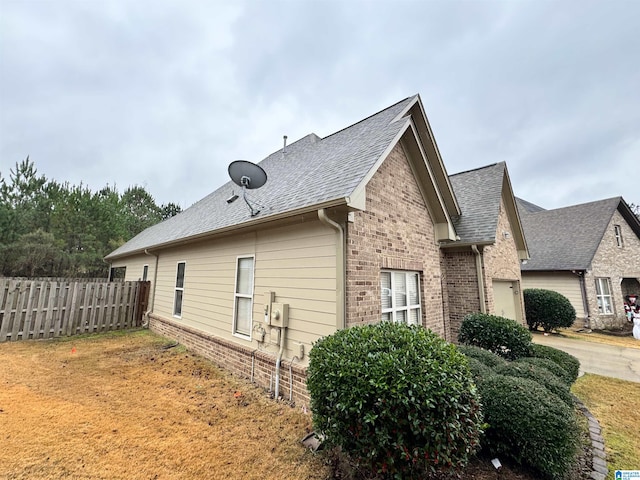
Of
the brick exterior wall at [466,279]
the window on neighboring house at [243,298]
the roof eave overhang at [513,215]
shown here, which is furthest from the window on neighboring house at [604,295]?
the window on neighboring house at [243,298]

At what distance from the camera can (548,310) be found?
11.3 meters

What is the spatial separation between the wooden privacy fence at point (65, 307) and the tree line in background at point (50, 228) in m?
11.6

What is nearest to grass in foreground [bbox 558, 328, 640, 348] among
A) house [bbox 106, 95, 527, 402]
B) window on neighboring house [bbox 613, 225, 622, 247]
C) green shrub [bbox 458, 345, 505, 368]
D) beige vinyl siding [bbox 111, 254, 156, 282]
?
house [bbox 106, 95, 527, 402]

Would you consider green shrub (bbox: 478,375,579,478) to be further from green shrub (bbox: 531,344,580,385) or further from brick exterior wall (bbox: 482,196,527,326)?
brick exterior wall (bbox: 482,196,527,326)

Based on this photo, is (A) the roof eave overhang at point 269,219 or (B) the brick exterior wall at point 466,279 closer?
(A) the roof eave overhang at point 269,219

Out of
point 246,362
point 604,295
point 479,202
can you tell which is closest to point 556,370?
point 479,202

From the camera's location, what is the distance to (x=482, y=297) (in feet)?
23.6

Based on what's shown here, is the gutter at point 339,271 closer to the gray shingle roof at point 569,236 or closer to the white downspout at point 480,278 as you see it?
the white downspout at point 480,278

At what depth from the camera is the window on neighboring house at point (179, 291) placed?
342 inches

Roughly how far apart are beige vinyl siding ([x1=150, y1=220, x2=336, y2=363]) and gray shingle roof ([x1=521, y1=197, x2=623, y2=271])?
15.7m

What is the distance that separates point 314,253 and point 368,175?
1.55m

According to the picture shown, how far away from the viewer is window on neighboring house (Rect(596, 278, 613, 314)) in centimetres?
1374

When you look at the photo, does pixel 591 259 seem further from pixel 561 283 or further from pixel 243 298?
pixel 243 298

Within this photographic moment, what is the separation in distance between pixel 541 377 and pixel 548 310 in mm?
9948
